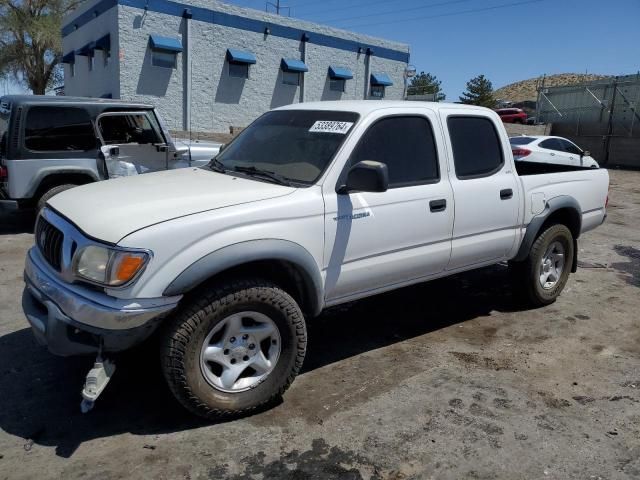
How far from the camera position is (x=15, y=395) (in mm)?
3512

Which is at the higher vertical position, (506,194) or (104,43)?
(104,43)

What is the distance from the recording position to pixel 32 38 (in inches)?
1180

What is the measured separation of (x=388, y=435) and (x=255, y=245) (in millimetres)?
1338

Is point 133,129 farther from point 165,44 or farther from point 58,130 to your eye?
point 165,44

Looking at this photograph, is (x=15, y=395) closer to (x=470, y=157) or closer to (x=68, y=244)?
(x=68, y=244)

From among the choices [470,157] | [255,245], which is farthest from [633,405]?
[255,245]

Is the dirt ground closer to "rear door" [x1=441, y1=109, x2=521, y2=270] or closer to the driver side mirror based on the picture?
"rear door" [x1=441, y1=109, x2=521, y2=270]

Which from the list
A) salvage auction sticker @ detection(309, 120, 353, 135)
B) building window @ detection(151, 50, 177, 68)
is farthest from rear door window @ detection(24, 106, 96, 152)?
building window @ detection(151, 50, 177, 68)

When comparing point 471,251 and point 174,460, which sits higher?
point 471,251

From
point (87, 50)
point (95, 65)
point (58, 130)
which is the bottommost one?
point (58, 130)

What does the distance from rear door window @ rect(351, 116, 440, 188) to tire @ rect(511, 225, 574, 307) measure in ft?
5.17

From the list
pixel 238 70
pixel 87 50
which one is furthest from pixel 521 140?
pixel 87 50

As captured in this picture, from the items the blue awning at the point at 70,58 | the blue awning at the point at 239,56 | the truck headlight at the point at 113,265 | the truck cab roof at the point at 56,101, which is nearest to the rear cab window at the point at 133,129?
the truck cab roof at the point at 56,101

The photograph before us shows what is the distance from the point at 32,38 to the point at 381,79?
1894 cm
